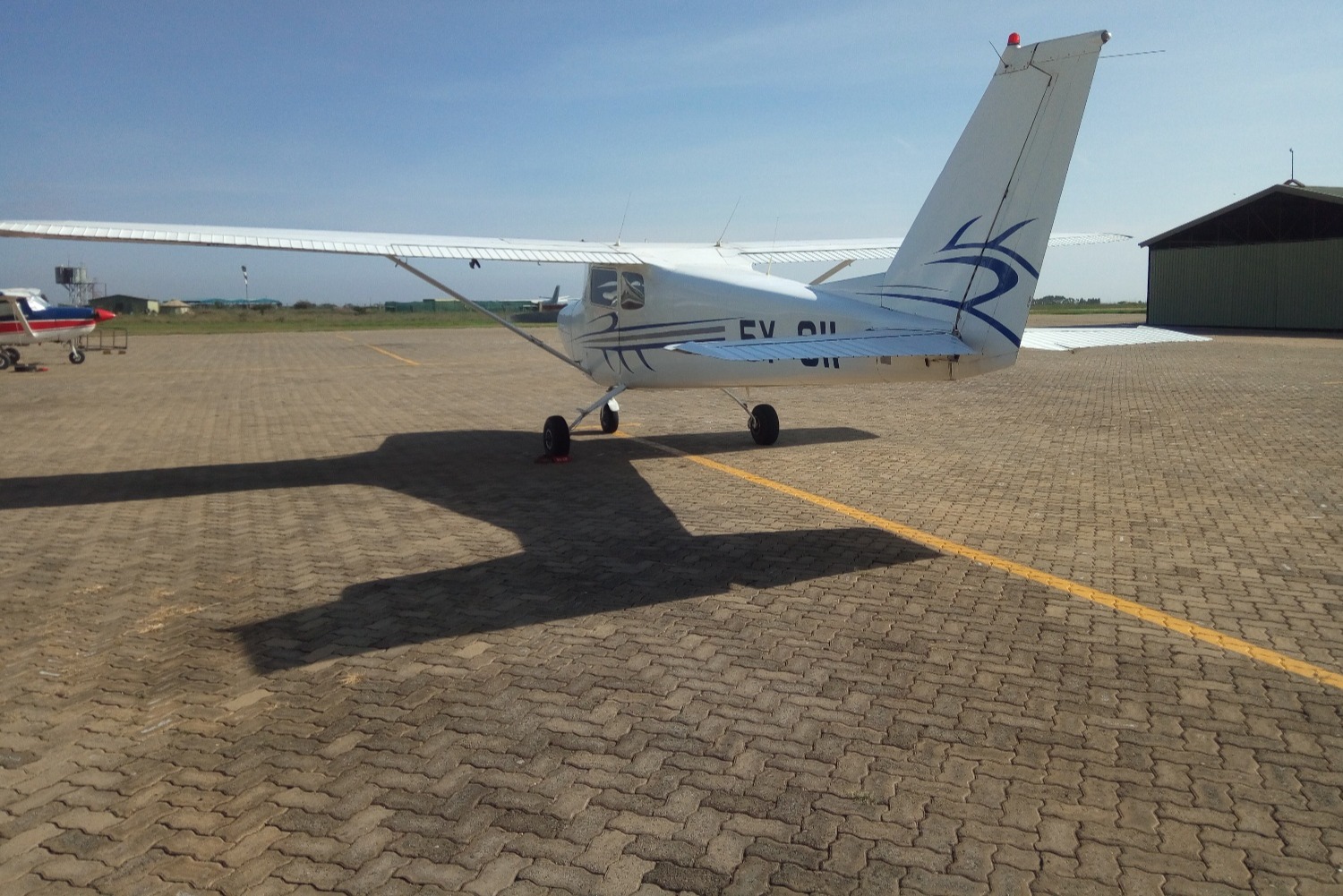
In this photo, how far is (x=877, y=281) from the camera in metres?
8.45

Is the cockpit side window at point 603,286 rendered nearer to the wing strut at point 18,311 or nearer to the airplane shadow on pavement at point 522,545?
the airplane shadow on pavement at point 522,545

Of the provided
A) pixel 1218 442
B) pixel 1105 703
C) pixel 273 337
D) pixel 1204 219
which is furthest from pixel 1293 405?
pixel 273 337

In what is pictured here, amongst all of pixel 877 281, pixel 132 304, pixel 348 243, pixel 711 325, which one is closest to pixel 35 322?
pixel 348 243

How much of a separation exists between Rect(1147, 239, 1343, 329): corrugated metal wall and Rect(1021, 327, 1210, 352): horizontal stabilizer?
35.0 meters

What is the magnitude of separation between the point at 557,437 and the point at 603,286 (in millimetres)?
2114

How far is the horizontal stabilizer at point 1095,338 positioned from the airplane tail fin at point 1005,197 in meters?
0.69

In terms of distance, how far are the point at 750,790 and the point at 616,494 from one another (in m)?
5.78

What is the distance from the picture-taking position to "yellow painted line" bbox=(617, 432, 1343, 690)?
4.76 metres

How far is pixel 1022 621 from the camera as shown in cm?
548

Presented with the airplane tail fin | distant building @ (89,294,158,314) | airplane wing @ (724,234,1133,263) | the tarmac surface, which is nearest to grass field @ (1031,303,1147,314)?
Result: airplane wing @ (724,234,1133,263)

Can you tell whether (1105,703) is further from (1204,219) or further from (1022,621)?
(1204,219)

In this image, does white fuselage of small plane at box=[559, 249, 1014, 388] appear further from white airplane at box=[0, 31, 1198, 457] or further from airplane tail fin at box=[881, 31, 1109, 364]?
airplane tail fin at box=[881, 31, 1109, 364]

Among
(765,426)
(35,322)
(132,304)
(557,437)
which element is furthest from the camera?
(132,304)

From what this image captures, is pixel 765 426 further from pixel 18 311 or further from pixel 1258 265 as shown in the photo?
pixel 1258 265
